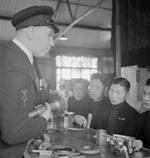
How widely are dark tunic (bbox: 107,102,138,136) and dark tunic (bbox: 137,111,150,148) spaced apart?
0.17 ft

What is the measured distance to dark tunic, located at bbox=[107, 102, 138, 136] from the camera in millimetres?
2430

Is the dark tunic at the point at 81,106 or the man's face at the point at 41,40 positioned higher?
the man's face at the point at 41,40

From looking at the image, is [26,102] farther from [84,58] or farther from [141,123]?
[84,58]

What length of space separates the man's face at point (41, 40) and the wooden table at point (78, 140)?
0.70 m

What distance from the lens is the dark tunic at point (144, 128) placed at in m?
2.29

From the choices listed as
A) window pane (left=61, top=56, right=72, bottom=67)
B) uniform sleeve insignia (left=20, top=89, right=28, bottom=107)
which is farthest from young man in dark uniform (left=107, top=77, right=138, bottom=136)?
window pane (left=61, top=56, right=72, bottom=67)

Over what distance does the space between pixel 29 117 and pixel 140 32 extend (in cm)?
232

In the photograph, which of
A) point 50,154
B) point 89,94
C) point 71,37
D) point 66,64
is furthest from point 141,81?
point 66,64

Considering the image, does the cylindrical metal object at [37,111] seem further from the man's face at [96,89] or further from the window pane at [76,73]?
the window pane at [76,73]

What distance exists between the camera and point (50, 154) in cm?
158

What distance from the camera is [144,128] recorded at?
92.3 inches

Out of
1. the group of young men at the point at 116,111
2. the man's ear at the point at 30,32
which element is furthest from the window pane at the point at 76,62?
the man's ear at the point at 30,32

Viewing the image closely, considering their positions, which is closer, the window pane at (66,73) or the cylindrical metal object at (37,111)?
the cylindrical metal object at (37,111)

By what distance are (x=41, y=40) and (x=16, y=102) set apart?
348 mm
